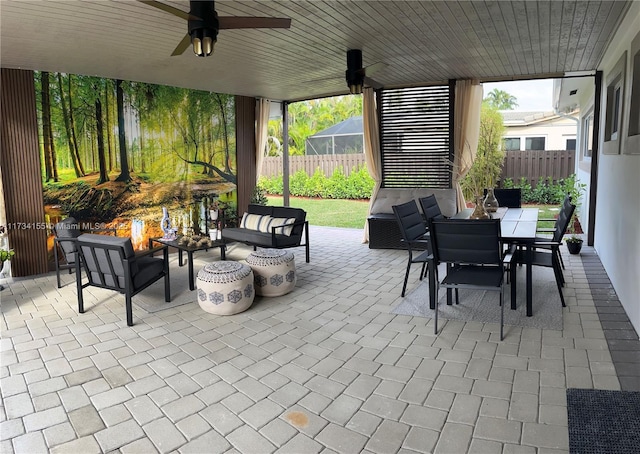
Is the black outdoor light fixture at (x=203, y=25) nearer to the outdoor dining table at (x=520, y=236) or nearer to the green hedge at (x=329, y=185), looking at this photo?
the outdoor dining table at (x=520, y=236)

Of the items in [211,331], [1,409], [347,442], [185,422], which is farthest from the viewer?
[211,331]

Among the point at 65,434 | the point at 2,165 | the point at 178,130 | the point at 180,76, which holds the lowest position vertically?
the point at 65,434

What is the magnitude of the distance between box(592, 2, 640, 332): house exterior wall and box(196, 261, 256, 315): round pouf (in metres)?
3.11

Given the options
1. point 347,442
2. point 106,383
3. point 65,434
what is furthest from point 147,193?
point 347,442

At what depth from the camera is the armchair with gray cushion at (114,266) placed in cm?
384

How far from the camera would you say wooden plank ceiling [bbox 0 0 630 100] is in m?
3.51

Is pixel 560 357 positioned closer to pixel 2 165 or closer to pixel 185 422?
pixel 185 422

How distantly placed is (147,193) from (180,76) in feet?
5.80

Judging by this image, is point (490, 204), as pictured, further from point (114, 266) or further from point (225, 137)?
point (225, 137)

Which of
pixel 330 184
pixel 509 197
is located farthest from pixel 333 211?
pixel 509 197

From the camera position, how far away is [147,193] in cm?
662

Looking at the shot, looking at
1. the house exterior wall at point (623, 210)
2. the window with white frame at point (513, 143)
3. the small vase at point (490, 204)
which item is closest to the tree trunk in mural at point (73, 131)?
the small vase at point (490, 204)

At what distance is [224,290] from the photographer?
13.0 ft

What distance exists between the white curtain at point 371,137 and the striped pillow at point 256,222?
1901 millimetres
